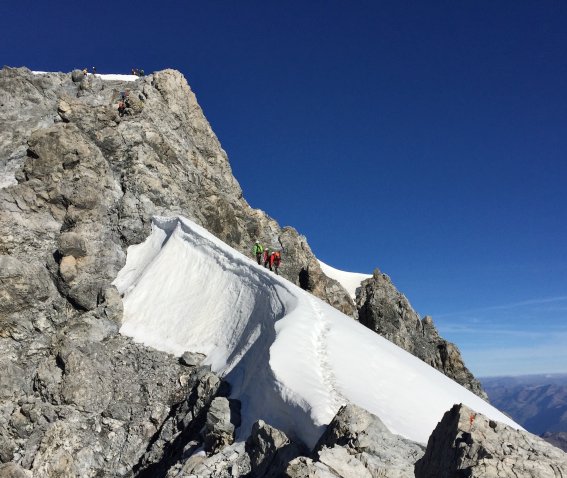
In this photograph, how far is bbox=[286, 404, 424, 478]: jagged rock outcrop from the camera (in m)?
8.59

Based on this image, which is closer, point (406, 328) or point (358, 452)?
point (358, 452)

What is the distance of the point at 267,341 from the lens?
17.4m

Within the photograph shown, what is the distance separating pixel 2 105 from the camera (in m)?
34.8

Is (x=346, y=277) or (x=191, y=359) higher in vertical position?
(x=346, y=277)

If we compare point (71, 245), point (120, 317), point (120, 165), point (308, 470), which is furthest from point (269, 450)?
point (120, 165)

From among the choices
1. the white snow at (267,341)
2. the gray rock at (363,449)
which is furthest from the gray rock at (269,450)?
the gray rock at (363,449)

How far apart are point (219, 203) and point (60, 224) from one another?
1220 centimetres

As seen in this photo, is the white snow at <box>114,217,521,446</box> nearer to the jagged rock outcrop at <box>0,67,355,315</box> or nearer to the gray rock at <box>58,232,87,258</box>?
the jagged rock outcrop at <box>0,67,355,315</box>

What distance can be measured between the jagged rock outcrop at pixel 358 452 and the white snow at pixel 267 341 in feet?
3.66

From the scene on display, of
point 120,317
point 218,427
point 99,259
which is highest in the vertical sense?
point 99,259

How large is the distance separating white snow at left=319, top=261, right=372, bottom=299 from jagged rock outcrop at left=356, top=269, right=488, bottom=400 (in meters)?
13.0

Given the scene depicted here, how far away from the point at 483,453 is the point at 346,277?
5436 cm

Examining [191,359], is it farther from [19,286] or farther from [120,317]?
[19,286]

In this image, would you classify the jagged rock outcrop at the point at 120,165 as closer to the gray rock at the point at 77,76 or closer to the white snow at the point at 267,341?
the gray rock at the point at 77,76
